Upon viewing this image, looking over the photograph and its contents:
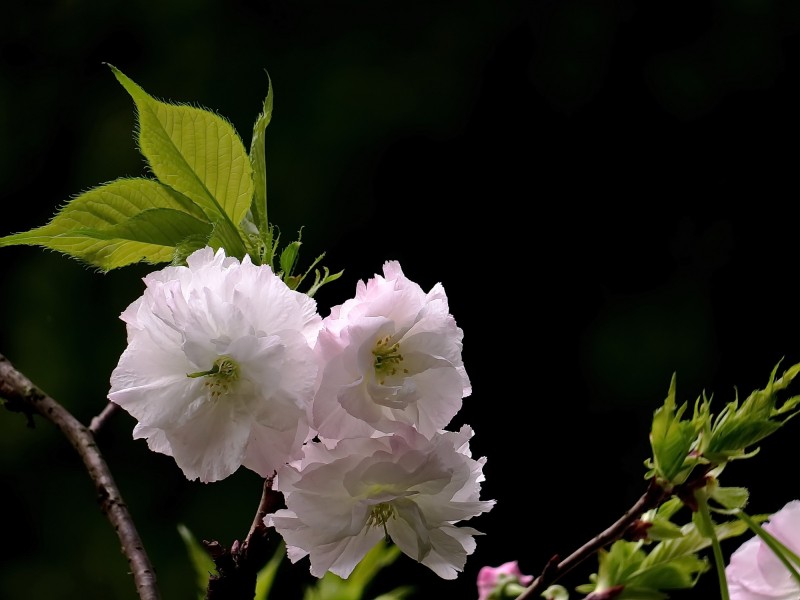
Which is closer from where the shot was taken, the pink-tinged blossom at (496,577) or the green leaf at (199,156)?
the green leaf at (199,156)

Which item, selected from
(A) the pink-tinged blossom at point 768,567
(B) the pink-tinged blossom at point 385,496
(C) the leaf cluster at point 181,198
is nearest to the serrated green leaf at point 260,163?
(C) the leaf cluster at point 181,198

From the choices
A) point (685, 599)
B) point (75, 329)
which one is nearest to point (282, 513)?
point (685, 599)

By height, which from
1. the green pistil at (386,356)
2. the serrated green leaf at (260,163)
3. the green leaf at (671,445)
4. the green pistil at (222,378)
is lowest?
the green leaf at (671,445)

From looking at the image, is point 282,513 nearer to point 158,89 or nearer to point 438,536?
point 438,536

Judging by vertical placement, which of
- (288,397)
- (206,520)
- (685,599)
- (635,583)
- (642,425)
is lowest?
(206,520)

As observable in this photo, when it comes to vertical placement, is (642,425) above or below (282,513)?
below

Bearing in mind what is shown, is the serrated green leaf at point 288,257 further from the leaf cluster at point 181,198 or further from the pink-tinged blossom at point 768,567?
the pink-tinged blossom at point 768,567

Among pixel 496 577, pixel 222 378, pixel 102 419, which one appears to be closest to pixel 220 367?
pixel 222 378
